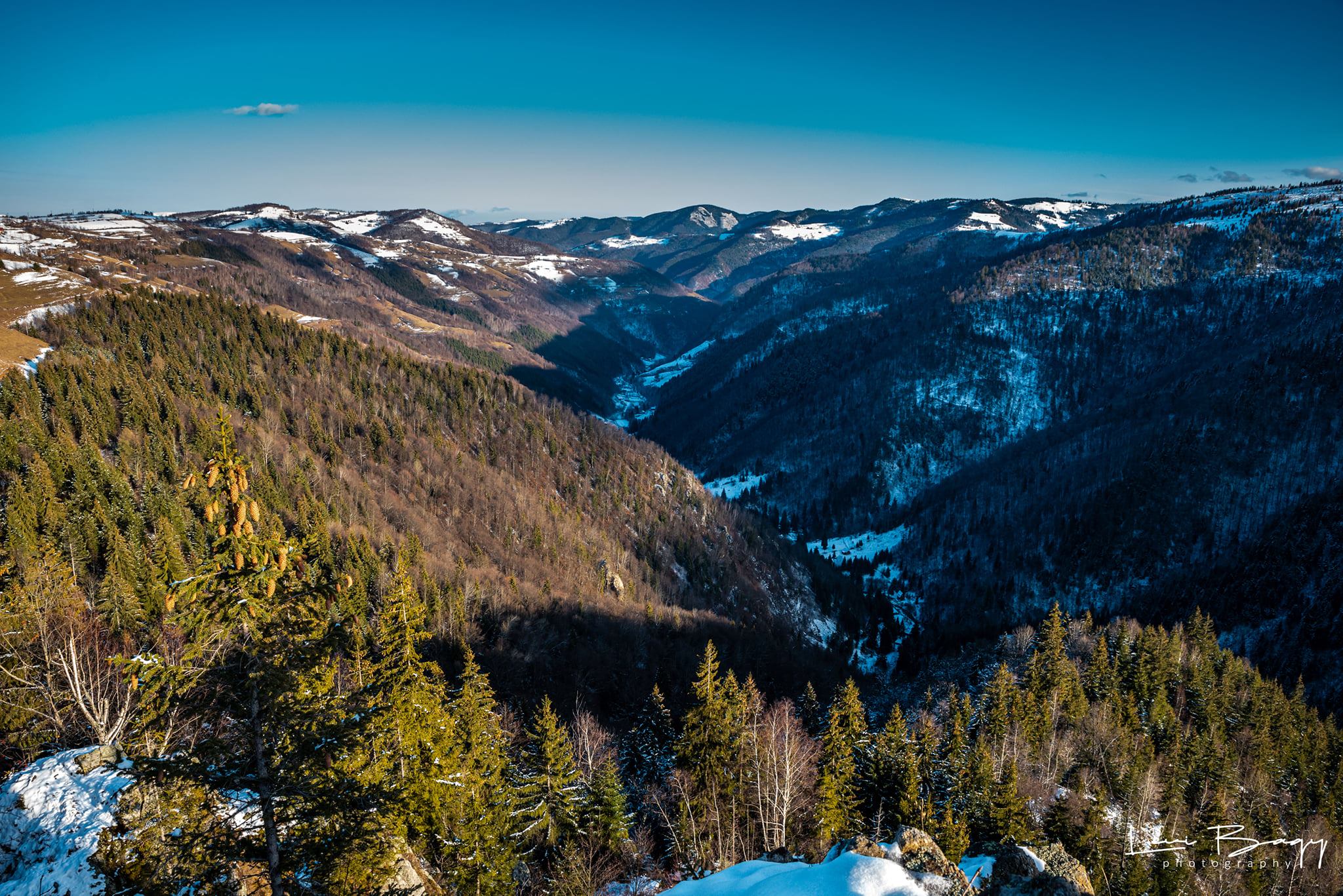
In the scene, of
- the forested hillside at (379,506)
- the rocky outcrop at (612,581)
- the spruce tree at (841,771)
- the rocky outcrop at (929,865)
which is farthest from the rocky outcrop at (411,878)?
the rocky outcrop at (612,581)

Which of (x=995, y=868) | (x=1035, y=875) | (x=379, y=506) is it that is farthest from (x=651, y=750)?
(x=379, y=506)

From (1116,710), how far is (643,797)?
205 ft

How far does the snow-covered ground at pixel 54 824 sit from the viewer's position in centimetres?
1758

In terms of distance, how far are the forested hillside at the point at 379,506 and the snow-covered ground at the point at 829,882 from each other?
1412 cm

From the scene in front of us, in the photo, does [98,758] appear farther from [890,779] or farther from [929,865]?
[890,779]

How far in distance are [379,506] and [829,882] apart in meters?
111

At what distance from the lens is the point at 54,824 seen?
19.2 metres

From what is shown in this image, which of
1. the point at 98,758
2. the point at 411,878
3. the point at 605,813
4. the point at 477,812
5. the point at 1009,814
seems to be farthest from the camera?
the point at 1009,814

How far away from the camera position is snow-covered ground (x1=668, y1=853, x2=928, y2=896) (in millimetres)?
16812

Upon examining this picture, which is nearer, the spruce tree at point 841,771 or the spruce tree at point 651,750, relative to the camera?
the spruce tree at point 841,771

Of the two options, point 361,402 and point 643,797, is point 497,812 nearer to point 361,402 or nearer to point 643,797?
point 643,797

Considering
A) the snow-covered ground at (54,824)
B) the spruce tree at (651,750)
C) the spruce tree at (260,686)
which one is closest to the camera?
the spruce tree at (260,686)

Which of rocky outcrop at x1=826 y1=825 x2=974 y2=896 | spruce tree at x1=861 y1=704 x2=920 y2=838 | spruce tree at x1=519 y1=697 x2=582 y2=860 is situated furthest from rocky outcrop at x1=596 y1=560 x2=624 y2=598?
rocky outcrop at x1=826 y1=825 x2=974 y2=896

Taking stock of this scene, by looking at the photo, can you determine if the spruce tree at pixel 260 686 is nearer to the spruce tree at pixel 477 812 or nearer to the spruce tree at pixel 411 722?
the spruce tree at pixel 411 722
